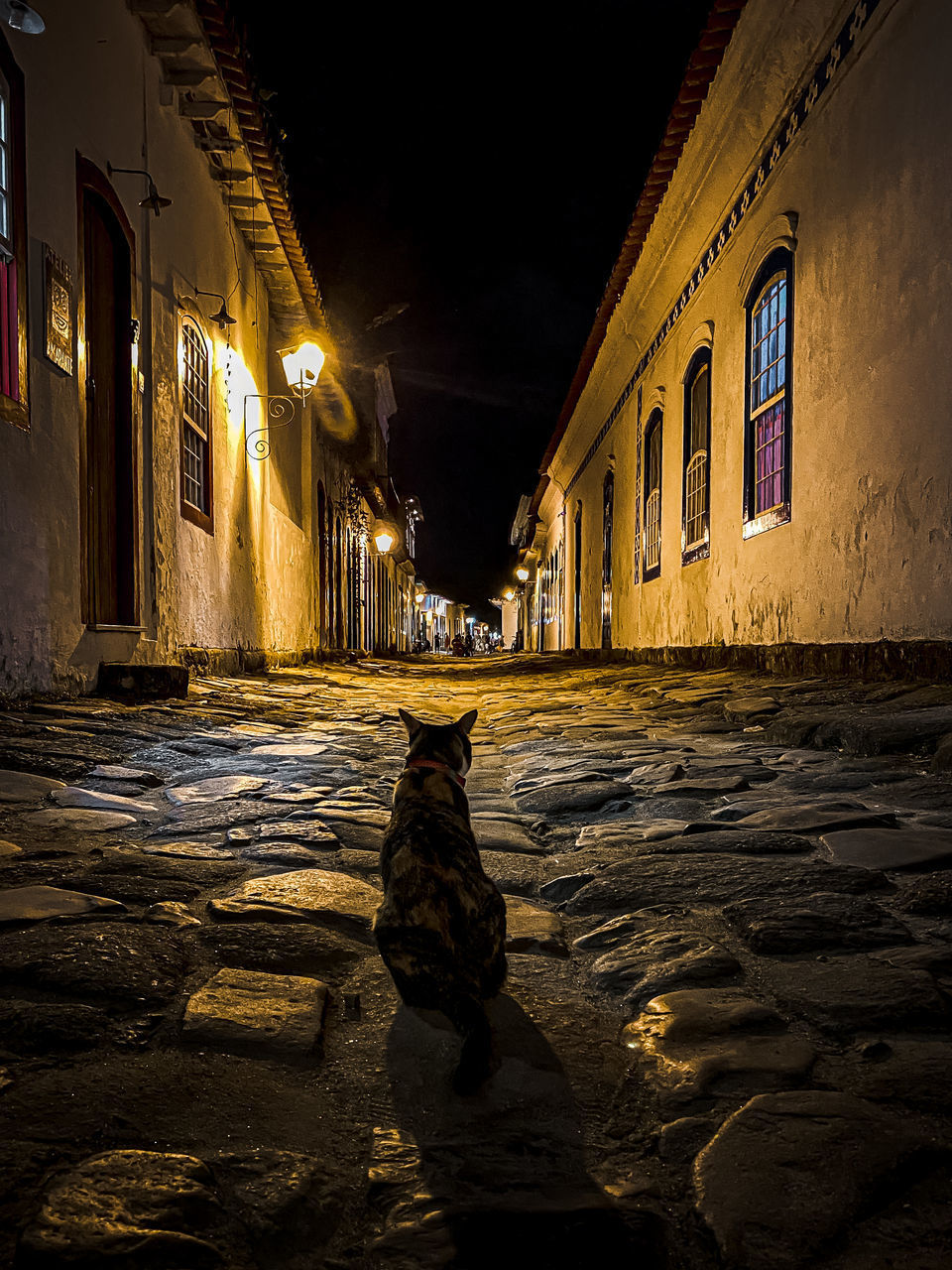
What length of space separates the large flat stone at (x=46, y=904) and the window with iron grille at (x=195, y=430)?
21.3 feet

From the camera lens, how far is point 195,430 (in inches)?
349

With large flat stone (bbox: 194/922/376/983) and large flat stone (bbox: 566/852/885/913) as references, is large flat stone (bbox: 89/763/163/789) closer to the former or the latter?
large flat stone (bbox: 194/922/376/983)

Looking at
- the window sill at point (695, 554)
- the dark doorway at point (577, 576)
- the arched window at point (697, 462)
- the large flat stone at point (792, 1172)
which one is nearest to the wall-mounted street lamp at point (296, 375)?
the arched window at point (697, 462)

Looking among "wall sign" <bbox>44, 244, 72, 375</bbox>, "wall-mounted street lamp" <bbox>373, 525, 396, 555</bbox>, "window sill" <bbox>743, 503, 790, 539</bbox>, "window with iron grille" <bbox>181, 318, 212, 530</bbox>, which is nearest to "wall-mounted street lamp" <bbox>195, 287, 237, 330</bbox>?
"window with iron grille" <bbox>181, 318, 212, 530</bbox>

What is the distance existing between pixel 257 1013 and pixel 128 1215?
627 millimetres

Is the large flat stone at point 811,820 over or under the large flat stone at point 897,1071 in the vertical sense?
over

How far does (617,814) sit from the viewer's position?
11.5ft

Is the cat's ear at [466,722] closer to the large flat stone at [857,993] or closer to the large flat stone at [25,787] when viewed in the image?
the large flat stone at [857,993]

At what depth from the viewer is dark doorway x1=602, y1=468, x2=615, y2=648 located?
1612 cm

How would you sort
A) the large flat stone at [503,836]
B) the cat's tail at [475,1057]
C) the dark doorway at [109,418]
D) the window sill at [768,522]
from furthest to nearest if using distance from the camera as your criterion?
the window sill at [768,522], the dark doorway at [109,418], the large flat stone at [503,836], the cat's tail at [475,1057]

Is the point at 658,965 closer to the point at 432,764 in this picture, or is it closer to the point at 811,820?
the point at 432,764

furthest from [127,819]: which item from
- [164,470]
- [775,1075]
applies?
[164,470]

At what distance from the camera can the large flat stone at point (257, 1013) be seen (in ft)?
5.32

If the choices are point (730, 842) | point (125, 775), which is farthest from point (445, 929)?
point (125, 775)
